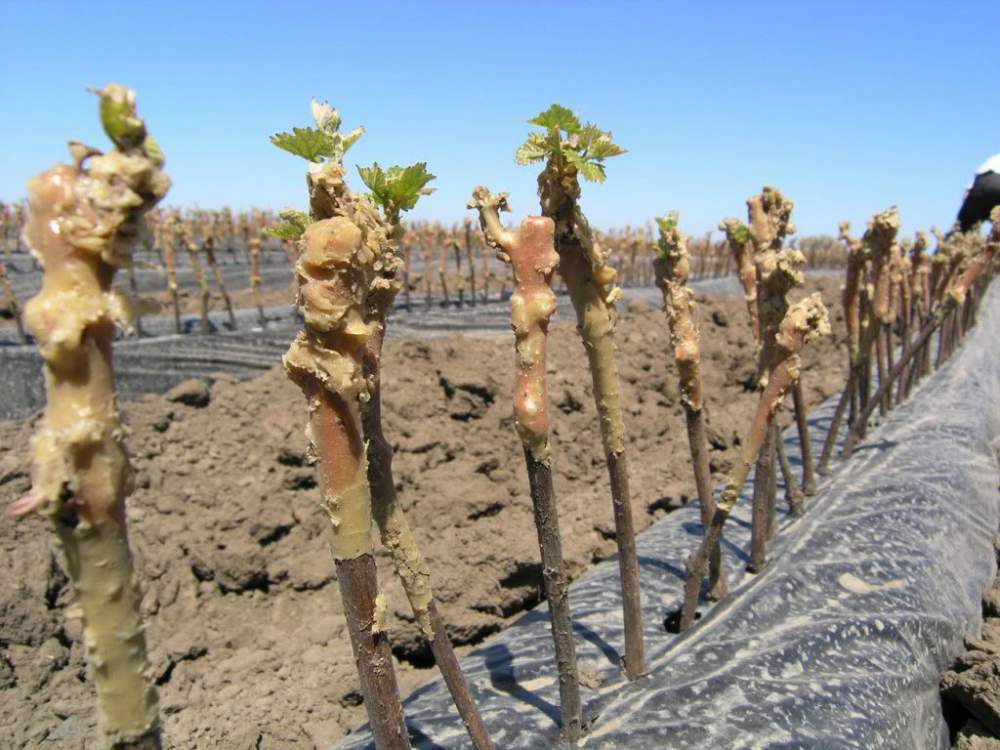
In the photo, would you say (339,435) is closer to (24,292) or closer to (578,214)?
(578,214)

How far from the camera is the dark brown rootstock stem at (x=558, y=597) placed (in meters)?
1.65

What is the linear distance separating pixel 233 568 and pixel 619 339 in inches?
186

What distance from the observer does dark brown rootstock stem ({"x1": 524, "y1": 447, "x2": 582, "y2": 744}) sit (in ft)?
5.40

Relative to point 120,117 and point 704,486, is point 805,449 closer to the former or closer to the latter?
point 704,486

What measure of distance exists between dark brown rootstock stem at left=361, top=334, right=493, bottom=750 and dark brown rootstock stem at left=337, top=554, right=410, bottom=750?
0.22 m

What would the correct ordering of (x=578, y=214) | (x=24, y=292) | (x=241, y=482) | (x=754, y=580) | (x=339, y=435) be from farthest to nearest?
(x=24, y=292), (x=241, y=482), (x=754, y=580), (x=578, y=214), (x=339, y=435)

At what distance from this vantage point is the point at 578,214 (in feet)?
5.25

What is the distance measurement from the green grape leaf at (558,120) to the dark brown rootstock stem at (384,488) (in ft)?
1.81

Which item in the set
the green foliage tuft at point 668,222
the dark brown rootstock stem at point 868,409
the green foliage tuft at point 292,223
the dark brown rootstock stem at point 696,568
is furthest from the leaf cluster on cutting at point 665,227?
the dark brown rootstock stem at point 868,409

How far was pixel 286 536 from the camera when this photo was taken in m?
3.71

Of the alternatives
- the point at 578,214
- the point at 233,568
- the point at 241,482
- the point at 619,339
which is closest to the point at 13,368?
the point at 241,482

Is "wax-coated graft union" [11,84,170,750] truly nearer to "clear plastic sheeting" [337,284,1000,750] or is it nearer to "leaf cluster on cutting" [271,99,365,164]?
"leaf cluster on cutting" [271,99,365,164]

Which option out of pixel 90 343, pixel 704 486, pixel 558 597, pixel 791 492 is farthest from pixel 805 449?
pixel 90 343

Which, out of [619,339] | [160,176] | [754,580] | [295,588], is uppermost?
[160,176]
